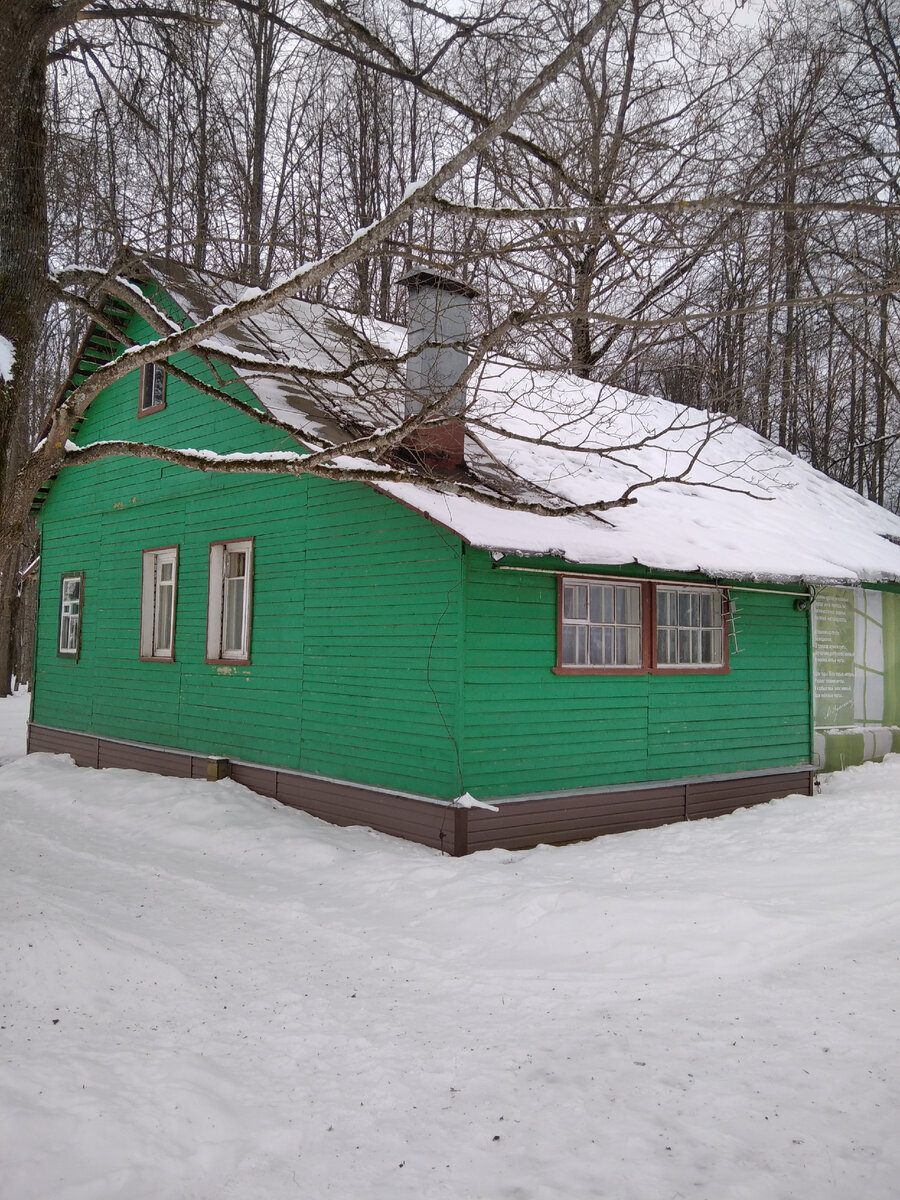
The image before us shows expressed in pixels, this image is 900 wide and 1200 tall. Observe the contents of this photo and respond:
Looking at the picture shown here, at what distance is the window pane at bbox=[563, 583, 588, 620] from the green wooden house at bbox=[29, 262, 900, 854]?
28 millimetres

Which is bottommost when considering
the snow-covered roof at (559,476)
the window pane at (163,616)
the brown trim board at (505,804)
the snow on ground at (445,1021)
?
the snow on ground at (445,1021)

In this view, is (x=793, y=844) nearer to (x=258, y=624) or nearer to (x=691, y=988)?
(x=691, y=988)

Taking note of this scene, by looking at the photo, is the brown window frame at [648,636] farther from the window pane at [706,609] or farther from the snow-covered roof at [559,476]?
the snow-covered roof at [559,476]

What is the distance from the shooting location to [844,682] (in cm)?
1388

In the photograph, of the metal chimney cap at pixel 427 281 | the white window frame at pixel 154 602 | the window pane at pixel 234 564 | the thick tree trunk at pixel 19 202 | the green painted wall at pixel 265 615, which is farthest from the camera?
the white window frame at pixel 154 602

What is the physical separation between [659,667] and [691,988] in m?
5.09

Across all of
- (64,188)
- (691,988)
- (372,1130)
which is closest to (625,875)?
(691,988)

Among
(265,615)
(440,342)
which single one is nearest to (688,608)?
(440,342)

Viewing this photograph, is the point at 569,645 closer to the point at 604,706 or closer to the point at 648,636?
the point at 604,706

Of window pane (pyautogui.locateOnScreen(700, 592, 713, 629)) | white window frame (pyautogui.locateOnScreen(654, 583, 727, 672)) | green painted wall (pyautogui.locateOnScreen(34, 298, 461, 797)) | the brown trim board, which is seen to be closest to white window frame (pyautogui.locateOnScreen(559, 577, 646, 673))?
white window frame (pyautogui.locateOnScreen(654, 583, 727, 672))

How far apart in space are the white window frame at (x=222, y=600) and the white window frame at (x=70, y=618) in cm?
397

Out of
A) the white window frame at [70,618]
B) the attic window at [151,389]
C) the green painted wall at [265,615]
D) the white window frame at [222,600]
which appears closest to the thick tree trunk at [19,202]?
the green painted wall at [265,615]

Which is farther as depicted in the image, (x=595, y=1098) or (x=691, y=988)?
(x=691, y=988)

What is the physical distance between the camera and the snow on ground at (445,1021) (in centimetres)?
350
